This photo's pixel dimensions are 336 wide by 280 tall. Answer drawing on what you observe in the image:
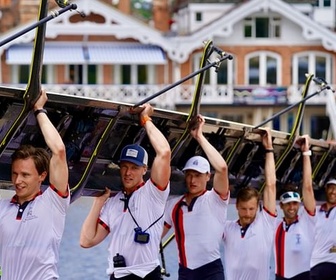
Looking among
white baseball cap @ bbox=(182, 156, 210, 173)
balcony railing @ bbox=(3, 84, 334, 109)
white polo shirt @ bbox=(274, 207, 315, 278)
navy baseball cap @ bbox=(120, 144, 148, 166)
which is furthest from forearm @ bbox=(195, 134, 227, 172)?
balcony railing @ bbox=(3, 84, 334, 109)

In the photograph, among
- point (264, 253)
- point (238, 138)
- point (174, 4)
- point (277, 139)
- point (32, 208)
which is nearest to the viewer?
point (32, 208)

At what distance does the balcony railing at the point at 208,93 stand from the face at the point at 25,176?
5219 centimetres

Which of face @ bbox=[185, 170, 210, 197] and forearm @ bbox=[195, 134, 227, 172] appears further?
face @ bbox=[185, 170, 210, 197]

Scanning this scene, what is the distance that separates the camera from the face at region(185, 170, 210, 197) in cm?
1034

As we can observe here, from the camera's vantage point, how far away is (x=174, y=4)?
7031 cm

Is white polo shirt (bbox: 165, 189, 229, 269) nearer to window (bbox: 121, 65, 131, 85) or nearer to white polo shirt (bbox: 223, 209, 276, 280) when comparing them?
white polo shirt (bbox: 223, 209, 276, 280)

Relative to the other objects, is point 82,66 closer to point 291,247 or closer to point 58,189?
point 291,247

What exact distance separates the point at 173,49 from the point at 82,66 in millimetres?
4711

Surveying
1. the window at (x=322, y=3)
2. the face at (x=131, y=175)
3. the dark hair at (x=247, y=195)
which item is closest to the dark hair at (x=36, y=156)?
the face at (x=131, y=175)

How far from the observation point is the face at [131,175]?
9.54 meters

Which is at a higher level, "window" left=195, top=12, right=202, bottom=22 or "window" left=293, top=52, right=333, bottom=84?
"window" left=195, top=12, right=202, bottom=22

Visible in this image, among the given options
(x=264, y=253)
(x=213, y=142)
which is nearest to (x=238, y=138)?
(x=213, y=142)

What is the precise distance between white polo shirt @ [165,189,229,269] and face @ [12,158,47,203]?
233cm

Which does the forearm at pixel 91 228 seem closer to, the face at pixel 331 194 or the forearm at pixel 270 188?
the forearm at pixel 270 188
